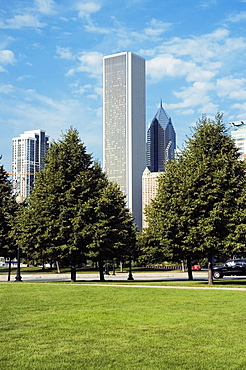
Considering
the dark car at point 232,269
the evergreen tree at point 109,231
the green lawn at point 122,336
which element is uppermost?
the evergreen tree at point 109,231

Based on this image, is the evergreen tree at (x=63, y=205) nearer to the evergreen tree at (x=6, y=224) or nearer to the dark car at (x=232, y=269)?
the evergreen tree at (x=6, y=224)

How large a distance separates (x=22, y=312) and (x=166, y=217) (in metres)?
19.0

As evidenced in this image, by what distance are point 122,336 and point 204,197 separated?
20733 millimetres

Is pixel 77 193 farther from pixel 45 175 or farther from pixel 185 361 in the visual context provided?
pixel 185 361

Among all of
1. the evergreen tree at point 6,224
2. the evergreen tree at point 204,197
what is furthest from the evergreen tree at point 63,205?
the evergreen tree at point 204,197

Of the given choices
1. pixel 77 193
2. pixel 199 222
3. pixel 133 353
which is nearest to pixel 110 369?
pixel 133 353

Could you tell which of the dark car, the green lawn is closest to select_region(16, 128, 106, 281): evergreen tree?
the dark car

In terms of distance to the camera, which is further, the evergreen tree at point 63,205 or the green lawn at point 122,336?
the evergreen tree at point 63,205

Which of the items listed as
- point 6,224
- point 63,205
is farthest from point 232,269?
point 6,224

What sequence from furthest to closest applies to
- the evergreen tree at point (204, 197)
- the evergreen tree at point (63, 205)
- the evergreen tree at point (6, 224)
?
the evergreen tree at point (6, 224)
the evergreen tree at point (63, 205)
the evergreen tree at point (204, 197)

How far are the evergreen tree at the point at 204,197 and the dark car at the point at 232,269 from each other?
1144 cm

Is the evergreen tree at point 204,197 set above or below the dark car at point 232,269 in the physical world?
above

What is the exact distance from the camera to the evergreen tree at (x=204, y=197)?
1152 inches

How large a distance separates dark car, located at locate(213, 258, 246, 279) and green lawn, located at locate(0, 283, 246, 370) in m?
27.0
